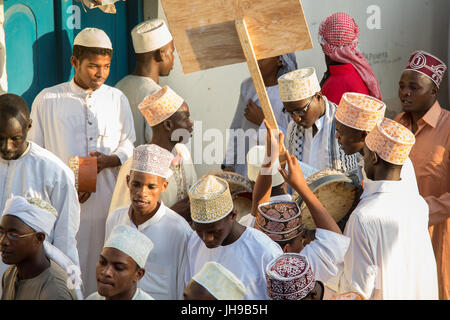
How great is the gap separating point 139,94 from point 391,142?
301 cm

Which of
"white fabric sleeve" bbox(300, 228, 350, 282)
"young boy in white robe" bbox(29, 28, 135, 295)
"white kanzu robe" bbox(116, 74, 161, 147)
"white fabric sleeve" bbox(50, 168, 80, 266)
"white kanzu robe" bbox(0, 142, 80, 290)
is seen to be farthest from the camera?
"white kanzu robe" bbox(116, 74, 161, 147)

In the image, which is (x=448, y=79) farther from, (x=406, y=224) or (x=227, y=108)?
(x=406, y=224)

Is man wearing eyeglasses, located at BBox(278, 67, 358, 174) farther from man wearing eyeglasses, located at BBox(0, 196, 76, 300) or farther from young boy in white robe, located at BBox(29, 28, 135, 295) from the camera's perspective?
man wearing eyeglasses, located at BBox(0, 196, 76, 300)

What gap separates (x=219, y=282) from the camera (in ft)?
14.1

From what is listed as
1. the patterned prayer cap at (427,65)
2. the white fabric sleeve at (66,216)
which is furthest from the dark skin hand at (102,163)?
the patterned prayer cap at (427,65)

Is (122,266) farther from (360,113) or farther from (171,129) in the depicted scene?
(360,113)

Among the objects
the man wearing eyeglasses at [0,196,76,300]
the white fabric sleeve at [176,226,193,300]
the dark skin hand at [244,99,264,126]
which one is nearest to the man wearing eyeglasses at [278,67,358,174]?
the dark skin hand at [244,99,264,126]

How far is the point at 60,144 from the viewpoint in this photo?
6840mm

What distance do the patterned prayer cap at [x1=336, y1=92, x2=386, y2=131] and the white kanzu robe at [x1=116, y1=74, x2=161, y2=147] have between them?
2186 mm

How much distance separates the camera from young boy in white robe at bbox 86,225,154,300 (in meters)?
4.67

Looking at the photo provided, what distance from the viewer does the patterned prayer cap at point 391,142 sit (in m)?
5.26

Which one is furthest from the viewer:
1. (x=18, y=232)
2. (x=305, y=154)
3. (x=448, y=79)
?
(x=448, y=79)
